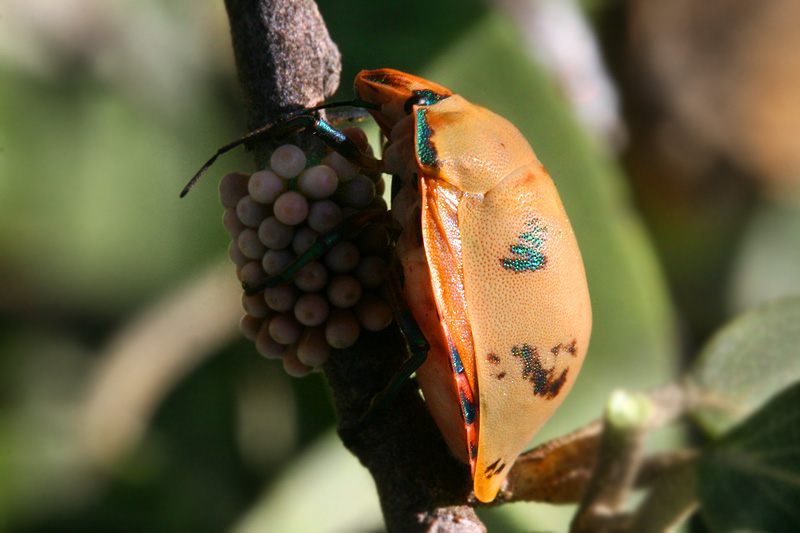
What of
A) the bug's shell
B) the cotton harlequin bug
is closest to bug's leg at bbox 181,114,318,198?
the cotton harlequin bug

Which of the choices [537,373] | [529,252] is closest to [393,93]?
[529,252]

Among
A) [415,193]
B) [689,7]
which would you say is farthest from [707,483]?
[689,7]

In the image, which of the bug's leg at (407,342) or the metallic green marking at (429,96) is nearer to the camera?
the bug's leg at (407,342)

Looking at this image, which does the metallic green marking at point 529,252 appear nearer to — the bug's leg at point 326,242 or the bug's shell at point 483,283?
the bug's shell at point 483,283

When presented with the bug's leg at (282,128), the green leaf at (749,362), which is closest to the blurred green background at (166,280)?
the green leaf at (749,362)

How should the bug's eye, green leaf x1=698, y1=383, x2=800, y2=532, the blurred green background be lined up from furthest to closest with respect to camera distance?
the blurred green background, green leaf x1=698, y1=383, x2=800, y2=532, the bug's eye

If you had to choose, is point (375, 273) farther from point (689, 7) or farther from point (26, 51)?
point (689, 7)

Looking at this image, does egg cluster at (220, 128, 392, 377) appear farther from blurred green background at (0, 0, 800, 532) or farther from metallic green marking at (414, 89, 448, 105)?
blurred green background at (0, 0, 800, 532)

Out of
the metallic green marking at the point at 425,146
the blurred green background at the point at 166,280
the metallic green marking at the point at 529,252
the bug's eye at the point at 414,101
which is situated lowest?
the blurred green background at the point at 166,280
